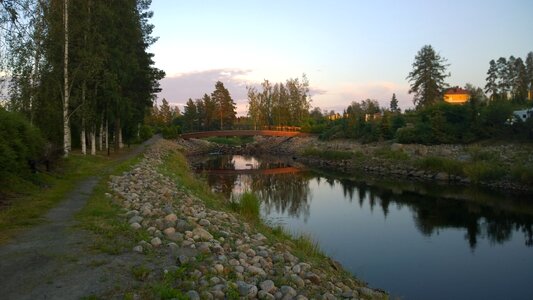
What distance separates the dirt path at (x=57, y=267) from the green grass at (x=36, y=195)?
0.69 metres

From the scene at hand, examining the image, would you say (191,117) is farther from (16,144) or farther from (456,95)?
(16,144)

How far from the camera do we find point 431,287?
1122cm

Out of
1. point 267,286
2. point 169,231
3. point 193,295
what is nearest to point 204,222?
point 169,231

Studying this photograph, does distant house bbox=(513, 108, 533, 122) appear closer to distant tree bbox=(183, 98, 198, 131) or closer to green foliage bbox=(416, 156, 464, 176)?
green foliage bbox=(416, 156, 464, 176)

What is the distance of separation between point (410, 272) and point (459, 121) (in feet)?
116

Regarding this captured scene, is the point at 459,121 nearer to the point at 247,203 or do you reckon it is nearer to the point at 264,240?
the point at 247,203

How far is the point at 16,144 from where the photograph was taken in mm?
12922

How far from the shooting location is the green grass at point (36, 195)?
9246mm

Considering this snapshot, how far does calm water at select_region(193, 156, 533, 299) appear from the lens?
11.6 m

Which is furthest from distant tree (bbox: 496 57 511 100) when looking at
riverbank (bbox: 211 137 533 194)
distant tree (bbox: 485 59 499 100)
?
riverbank (bbox: 211 137 533 194)

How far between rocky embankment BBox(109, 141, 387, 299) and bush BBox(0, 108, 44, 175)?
3.47 meters

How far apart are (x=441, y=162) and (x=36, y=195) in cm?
2904

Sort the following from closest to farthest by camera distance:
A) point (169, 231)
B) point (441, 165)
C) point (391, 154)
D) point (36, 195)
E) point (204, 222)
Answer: point (169, 231)
point (204, 222)
point (36, 195)
point (441, 165)
point (391, 154)

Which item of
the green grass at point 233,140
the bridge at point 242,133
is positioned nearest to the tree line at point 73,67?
the bridge at point 242,133
